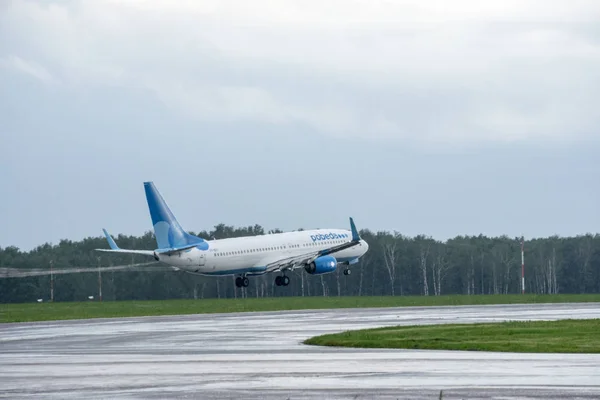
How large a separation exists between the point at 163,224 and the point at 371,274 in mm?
83469

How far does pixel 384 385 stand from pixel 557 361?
7.45m

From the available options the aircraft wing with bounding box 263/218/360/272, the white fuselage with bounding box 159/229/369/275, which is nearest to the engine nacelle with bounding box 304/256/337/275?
the aircraft wing with bounding box 263/218/360/272

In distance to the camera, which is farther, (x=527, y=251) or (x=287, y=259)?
(x=527, y=251)

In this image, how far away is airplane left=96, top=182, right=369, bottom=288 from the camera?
96812mm

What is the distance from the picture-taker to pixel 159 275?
156375 millimetres

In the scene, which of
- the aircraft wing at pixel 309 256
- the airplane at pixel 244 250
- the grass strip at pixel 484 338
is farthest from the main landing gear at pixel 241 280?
the grass strip at pixel 484 338

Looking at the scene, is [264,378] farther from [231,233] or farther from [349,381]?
[231,233]

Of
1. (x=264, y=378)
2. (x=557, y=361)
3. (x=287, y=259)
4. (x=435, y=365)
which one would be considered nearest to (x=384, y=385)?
(x=264, y=378)

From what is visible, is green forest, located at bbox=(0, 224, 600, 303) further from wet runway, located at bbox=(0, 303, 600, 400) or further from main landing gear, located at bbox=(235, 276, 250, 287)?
wet runway, located at bbox=(0, 303, 600, 400)

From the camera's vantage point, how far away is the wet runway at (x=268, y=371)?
918 inches

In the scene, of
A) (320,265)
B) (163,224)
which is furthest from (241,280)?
(163,224)

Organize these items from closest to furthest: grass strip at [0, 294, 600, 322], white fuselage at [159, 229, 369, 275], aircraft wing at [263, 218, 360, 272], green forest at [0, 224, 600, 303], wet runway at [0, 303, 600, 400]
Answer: wet runway at [0, 303, 600, 400], grass strip at [0, 294, 600, 322], white fuselage at [159, 229, 369, 275], aircraft wing at [263, 218, 360, 272], green forest at [0, 224, 600, 303]

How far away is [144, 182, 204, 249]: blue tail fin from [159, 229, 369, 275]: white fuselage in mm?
1318

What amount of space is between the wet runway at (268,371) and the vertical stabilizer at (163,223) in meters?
51.9
